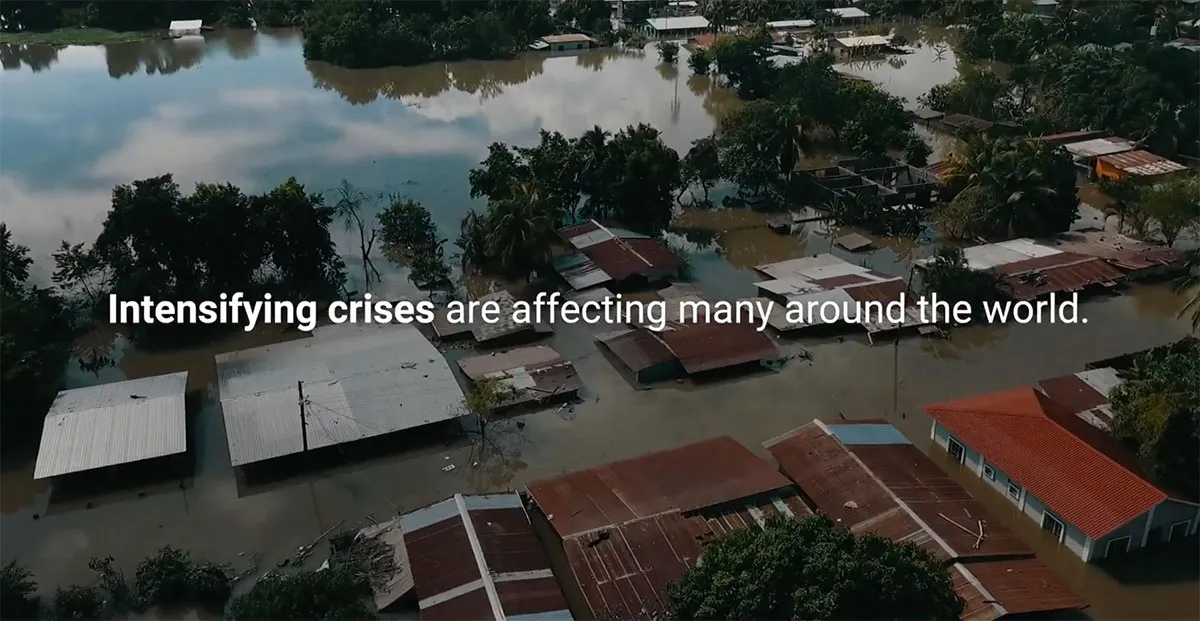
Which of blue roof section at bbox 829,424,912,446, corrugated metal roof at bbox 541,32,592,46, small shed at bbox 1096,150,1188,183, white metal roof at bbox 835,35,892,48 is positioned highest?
corrugated metal roof at bbox 541,32,592,46

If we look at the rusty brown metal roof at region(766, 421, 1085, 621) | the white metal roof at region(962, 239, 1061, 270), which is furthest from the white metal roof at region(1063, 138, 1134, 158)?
the rusty brown metal roof at region(766, 421, 1085, 621)

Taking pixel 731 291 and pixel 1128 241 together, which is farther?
pixel 1128 241

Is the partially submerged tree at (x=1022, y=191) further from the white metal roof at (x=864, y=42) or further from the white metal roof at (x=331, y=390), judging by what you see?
the white metal roof at (x=864, y=42)

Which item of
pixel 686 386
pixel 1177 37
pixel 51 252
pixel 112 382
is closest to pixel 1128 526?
pixel 686 386

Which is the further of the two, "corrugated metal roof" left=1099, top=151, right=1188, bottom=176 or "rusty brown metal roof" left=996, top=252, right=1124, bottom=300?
"corrugated metal roof" left=1099, top=151, right=1188, bottom=176

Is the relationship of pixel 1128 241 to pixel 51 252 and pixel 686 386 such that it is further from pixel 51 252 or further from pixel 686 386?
pixel 51 252

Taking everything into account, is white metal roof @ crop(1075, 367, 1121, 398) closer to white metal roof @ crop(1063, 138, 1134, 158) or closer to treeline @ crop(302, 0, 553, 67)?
white metal roof @ crop(1063, 138, 1134, 158)

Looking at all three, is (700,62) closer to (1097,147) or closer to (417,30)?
(417,30)
